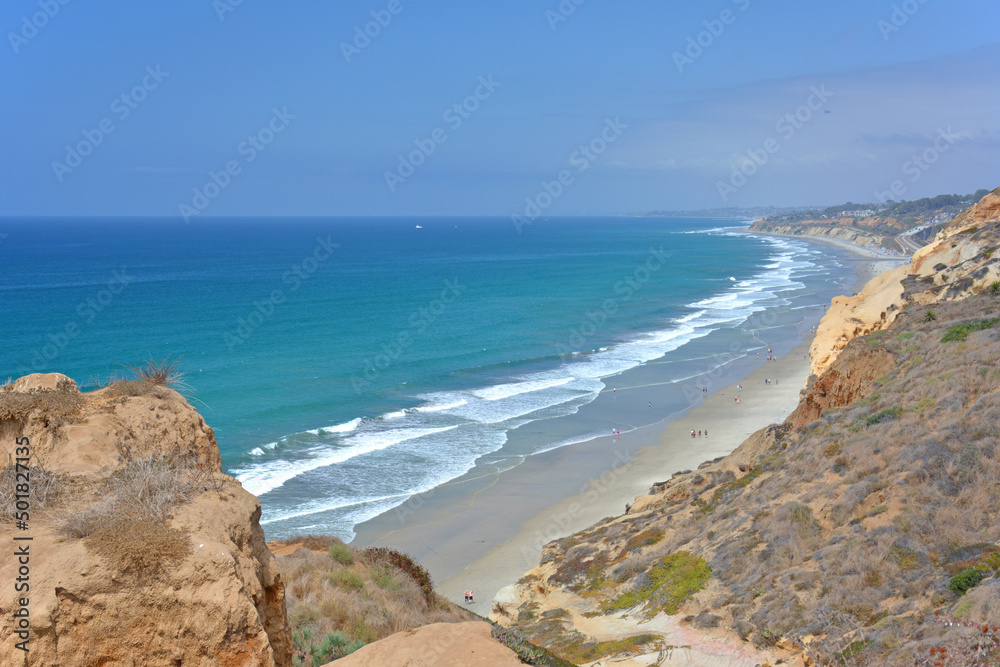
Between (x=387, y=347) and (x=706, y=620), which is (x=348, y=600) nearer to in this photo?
(x=706, y=620)

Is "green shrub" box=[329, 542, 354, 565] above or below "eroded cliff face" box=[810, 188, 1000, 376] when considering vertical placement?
below

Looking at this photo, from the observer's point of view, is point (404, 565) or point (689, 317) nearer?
point (404, 565)

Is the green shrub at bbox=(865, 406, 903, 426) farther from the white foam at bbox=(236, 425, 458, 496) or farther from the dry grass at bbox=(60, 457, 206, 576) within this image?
the white foam at bbox=(236, 425, 458, 496)

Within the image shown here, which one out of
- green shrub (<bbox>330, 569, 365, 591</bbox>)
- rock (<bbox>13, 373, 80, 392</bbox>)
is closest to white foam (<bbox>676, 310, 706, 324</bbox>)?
green shrub (<bbox>330, 569, 365, 591</bbox>)

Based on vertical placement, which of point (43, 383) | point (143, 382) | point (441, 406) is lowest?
point (143, 382)

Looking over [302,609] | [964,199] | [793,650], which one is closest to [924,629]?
[793,650]

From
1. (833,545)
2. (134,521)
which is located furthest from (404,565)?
(134,521)
